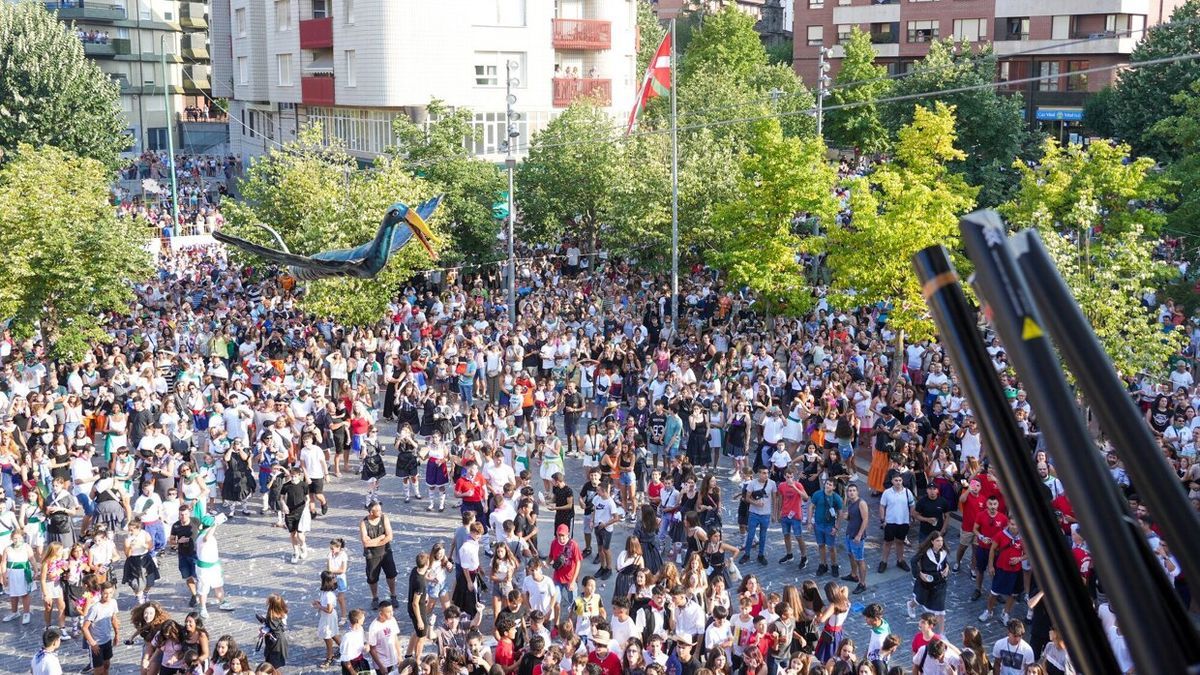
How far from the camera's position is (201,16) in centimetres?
7944

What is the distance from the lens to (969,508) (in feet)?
48.6

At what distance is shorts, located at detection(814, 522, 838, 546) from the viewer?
15008mm

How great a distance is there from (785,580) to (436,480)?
565cm

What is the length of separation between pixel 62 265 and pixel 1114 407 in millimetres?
25184

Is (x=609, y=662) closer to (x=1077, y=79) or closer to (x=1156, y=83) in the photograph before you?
(x=1156, y=83)

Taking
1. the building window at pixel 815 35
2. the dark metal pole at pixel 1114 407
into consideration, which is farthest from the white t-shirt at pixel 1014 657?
the building window at pixel 815 35

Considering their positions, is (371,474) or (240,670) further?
(371,474)

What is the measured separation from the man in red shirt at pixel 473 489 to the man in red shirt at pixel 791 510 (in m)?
4.07

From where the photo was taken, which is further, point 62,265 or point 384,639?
point 62,265

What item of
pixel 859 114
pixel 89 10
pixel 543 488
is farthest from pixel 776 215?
pixel 89 10

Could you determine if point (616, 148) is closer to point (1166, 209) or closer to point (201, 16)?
point (1166, 209)

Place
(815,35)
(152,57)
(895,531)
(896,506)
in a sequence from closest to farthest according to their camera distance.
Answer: (896,506)
(895,531)
(815,35)
(152,57)

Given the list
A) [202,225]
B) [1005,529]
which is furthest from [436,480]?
[202,225]

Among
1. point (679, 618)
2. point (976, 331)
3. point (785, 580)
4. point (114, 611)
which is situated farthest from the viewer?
point (785, 580)
